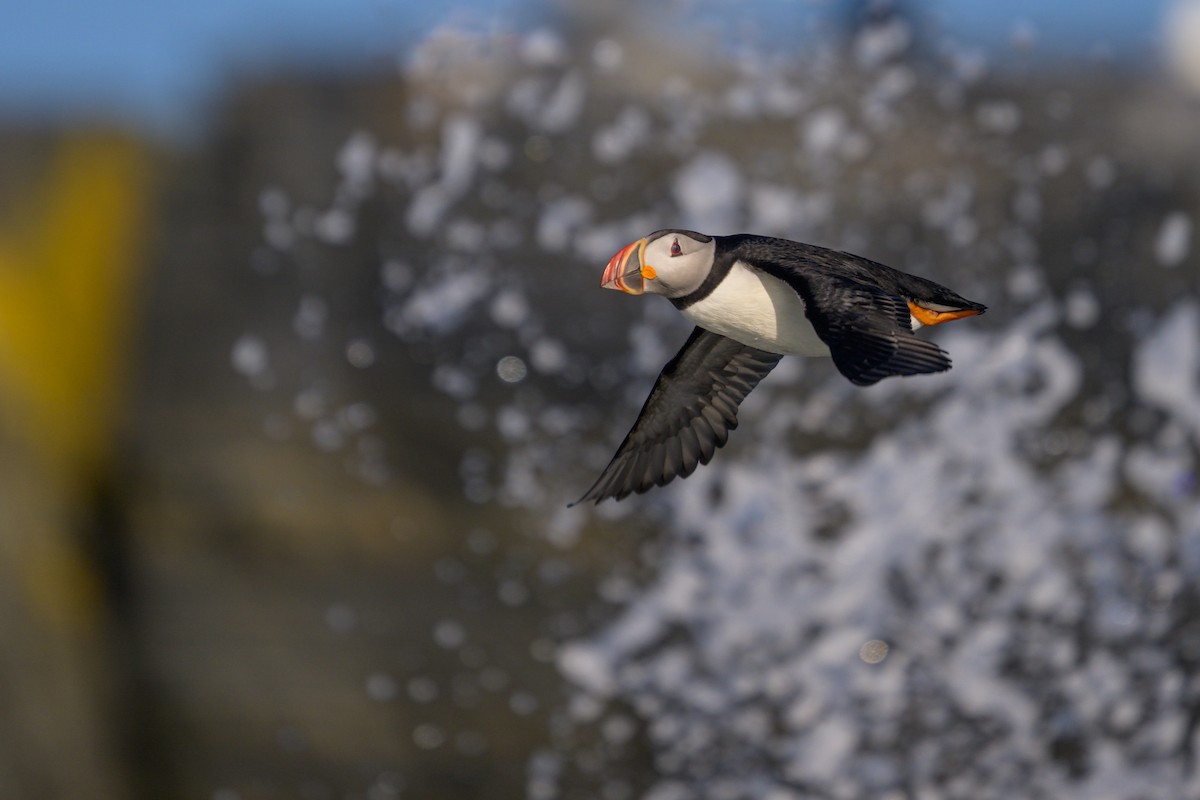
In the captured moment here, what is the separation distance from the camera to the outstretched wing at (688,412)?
2.81 meters

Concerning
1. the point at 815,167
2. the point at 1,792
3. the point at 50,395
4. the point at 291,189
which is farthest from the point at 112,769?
the point at 815,167

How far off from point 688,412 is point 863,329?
3.11 feet

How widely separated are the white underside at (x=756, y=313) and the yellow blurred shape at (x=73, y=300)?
5645mm

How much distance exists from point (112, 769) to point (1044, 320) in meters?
6.38

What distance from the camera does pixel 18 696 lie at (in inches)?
273

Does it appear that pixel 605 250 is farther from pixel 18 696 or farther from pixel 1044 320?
pixel 18 696

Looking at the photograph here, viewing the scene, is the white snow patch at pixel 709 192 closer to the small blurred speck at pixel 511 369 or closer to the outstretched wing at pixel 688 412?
the small blurred speck at pixel 511 369

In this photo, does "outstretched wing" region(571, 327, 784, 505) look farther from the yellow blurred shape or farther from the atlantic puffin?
the yellow blurred shape

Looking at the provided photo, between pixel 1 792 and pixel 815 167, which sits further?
pixel 815 167

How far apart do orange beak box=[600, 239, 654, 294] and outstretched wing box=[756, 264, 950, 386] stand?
28 cm

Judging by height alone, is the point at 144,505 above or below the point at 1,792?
above

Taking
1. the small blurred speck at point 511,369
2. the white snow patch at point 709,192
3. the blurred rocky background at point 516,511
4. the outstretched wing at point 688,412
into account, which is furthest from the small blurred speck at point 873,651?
the outstretched wing at point 688,412

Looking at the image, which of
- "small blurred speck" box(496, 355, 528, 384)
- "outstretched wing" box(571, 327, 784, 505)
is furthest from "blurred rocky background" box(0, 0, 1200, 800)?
"outstretched wing" box(571, 327, 784, 505)

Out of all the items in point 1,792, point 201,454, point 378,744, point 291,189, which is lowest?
point 1,792
